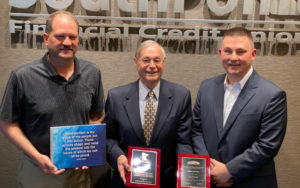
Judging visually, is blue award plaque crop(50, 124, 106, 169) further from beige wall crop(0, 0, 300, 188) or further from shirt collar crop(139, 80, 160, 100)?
beige wall crop(0, 0, 300, 188)

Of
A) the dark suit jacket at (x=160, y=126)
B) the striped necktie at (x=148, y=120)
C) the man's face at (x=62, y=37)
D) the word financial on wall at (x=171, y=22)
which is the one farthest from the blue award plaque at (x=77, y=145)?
the word financial on wall at (x=171, y=22)

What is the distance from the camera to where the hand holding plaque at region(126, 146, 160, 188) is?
202 centimetres

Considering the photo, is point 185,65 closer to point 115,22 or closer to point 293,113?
point 115,22

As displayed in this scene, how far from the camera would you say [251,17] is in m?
2.86

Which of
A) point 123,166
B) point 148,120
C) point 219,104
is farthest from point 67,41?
point 219,104

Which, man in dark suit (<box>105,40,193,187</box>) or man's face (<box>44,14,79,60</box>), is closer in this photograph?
man's face (<box>44,14,79,60</box>)

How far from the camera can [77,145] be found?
78.4 inches

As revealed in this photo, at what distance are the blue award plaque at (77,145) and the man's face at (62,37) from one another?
506 mm

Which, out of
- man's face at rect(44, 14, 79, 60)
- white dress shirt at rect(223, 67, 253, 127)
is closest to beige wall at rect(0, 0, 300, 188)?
white dress shirt at rect(223, 67, 253, 127)

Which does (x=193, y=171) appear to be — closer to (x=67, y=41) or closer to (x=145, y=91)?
(x=145, y=91)

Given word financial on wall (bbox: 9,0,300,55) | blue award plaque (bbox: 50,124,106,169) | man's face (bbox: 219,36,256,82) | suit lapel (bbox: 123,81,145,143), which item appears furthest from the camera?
word financial on wall (bbox: 9,0,300,55)

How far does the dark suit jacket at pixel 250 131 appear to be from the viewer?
1.98 m

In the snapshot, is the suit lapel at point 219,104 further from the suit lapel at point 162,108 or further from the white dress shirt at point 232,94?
the suit lapel at point 162,108

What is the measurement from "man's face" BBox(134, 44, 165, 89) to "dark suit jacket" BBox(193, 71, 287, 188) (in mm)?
455
